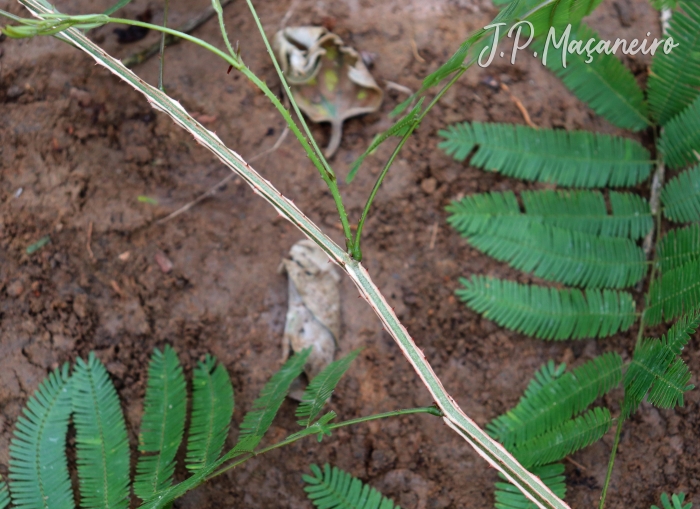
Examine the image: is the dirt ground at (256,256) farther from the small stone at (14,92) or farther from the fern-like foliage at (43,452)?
the fern-like foliage at (43,452)

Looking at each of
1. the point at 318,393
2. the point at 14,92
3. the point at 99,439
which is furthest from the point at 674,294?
the point at 14,92

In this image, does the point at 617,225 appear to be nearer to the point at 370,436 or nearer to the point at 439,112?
the point at 439,112

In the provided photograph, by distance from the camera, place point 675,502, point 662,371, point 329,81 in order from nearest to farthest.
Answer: point 662,371 < point 675,502 < point 329,81

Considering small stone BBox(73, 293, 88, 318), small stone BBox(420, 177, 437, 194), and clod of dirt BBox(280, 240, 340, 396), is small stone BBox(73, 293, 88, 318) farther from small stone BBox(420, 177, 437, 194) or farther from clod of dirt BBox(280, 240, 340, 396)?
small stone BBox(420, 177, 437, 194)

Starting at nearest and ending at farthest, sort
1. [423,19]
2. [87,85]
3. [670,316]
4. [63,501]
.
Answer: [63,501] → [670,316] → [87,85] → [423,19]

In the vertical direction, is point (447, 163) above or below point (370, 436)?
above

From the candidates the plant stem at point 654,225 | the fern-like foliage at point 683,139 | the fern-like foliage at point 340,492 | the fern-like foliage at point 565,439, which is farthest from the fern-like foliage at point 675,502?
the fern-like foliage at point 683,139

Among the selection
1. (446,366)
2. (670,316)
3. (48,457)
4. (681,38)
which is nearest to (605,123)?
(681,38)

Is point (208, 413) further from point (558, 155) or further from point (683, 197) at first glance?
point (683, 197)
